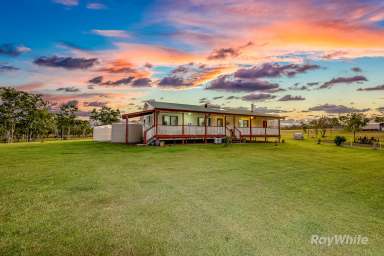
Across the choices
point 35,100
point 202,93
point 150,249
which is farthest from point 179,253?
point 35,100

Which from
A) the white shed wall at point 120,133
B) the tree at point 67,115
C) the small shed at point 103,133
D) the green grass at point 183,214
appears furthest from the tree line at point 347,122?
the tree at point 67,115

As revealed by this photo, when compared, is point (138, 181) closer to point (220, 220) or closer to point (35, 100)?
point (220, 220)

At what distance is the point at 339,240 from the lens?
11.7 ft

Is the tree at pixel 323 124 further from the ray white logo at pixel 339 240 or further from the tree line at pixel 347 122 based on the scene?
the ray white logo at pixel 339 240

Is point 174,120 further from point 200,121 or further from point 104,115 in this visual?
point 104,115

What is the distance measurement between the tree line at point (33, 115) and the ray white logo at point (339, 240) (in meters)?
47.4

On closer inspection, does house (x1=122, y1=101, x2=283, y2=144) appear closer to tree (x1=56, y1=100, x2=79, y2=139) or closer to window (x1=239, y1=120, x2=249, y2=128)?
window (x1=239, y1=120, x2=249, y2=128)

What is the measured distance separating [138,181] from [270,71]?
3148cm

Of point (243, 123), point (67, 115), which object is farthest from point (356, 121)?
point (67, 115)

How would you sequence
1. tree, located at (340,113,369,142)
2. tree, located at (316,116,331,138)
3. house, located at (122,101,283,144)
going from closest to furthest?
house, located at (122,101,283,144), tree, located at (340,113,369,142), tree, located at (316,116,331,138)

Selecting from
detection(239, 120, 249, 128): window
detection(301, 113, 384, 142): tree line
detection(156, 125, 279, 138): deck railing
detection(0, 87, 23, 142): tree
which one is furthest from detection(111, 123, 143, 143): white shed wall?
detection(301, 113, 384, 142): tree line

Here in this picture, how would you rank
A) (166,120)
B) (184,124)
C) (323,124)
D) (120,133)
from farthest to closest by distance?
(323,124)
(120,133)
(184,124)
(166,120)

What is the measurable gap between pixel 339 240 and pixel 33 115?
2185 inches

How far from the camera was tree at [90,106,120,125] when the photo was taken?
55.3 m
